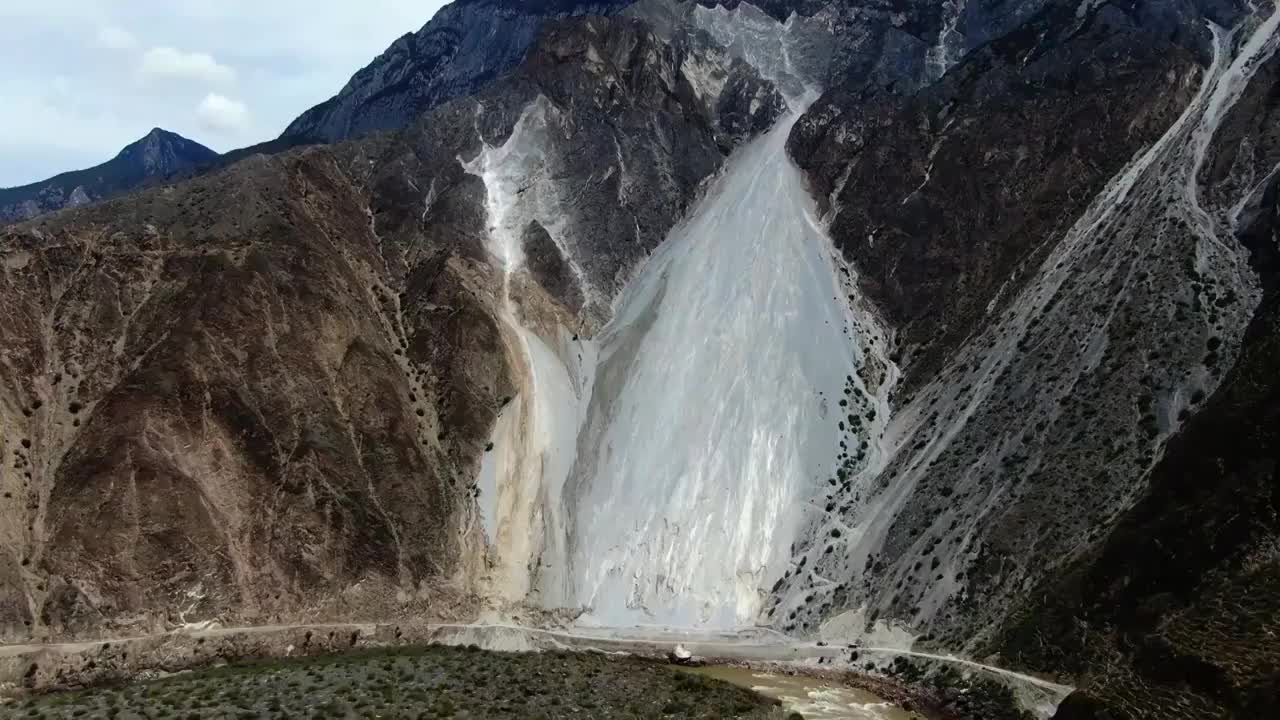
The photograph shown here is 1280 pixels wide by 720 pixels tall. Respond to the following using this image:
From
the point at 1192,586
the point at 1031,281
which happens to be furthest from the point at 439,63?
the point at 1192,586

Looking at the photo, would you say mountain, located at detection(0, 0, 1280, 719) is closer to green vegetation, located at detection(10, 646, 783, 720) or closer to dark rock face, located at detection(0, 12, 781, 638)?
dark rock face, located at detection(0, 12, 781, 638)

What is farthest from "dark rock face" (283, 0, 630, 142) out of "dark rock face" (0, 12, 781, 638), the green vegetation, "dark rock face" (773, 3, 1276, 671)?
the green vegetation

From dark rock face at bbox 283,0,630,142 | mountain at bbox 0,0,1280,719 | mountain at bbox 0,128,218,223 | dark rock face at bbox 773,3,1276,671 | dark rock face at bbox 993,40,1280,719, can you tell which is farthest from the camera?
mountain at bbox 0,128,218,223

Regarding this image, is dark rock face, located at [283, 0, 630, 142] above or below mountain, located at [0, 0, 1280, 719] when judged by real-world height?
above

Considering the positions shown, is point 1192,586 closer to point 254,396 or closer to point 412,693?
point 412,693

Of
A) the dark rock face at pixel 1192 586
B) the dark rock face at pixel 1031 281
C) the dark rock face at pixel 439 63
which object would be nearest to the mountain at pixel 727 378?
the dark rock face at pixel 1192 586

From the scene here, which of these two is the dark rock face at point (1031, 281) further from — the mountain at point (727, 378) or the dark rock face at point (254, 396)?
the dark rock face at point (254, 396)

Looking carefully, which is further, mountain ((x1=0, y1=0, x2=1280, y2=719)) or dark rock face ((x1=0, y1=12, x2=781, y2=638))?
dark rock face ((x1=0, y1=12, x2=781, y2=638))
